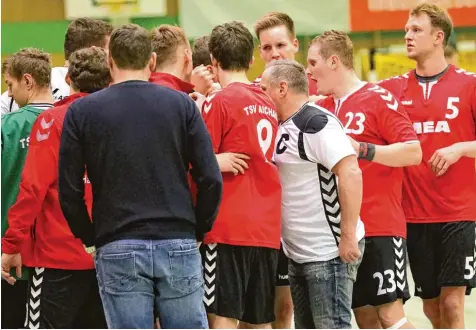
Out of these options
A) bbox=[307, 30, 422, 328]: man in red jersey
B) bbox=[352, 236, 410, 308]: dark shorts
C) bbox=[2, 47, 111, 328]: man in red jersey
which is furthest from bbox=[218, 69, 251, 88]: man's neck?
bbox=[352, 236, 410, 308]: dark shorts

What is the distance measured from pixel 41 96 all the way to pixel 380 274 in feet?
6.63

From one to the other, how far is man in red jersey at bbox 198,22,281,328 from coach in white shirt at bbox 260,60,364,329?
69 millimetres

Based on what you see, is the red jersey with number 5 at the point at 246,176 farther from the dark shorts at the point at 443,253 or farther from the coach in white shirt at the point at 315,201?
the dark shorts at the point at 443,253

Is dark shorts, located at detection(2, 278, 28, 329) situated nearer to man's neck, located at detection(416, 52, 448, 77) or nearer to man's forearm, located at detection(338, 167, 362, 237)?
man's forearm, located at detection(338, 167, 362, 237)

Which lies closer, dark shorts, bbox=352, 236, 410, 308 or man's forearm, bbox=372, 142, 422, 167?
man's forearm, bbox=372, 142, 422, 167

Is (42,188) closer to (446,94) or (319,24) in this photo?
(446,94)

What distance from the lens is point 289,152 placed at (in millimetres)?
4457

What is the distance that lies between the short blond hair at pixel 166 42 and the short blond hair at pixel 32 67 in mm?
677

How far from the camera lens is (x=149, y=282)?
3.74m

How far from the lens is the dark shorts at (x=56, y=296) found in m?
4.52

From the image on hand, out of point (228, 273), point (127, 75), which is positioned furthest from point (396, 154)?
point (127, 75)

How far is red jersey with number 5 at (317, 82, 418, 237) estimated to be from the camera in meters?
4.89

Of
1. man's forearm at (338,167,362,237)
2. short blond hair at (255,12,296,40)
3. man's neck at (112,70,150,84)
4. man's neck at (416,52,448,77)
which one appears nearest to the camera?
man's neck at (112,70,150,84)

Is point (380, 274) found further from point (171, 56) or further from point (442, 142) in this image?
point (171, 56)
